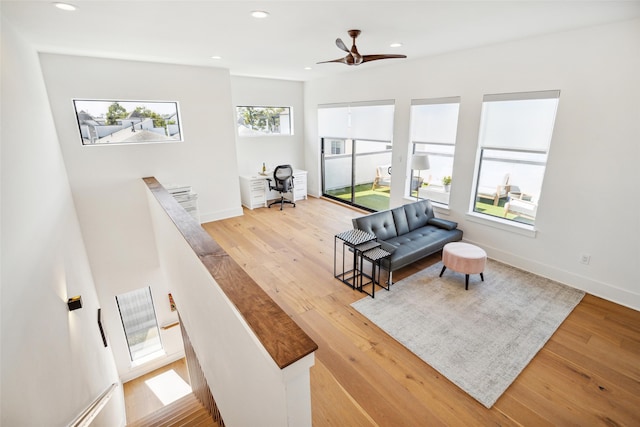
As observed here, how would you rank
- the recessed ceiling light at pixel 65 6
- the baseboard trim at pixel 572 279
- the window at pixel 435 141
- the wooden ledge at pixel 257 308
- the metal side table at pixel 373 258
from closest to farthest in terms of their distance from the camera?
the wooden ledge at pixel 257 308
the recessed ceiling light at pixel 65 6
the baseboard trim at pixel 572 279
the metal side table at pixel 373 258
the window at pixel 435 141

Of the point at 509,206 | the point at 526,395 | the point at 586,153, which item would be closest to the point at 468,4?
the point at 586,153

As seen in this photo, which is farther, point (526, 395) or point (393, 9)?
point (393, 9)

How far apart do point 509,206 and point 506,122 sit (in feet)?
3.84

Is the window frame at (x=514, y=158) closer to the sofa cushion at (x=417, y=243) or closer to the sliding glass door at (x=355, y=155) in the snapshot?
the sofa cushion at (x=417, y=243)

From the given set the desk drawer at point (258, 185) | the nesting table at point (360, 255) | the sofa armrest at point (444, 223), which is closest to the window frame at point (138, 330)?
the desk drawer at point (258, 185)

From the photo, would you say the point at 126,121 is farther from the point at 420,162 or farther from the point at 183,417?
the point at 420,162

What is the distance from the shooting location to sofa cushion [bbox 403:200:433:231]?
4.45 m

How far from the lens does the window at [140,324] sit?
5.69m

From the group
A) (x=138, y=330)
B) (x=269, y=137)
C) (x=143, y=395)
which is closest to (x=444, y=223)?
(x=269, y=137)

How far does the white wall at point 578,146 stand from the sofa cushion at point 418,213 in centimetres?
59

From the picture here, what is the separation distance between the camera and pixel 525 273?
391cm

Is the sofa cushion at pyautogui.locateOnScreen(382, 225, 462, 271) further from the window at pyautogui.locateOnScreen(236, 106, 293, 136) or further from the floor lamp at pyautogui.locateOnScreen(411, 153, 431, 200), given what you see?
the window at pyautogui.locateOnScreen(236, 106, 293, 136)

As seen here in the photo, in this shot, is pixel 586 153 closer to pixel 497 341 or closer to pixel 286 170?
pixel 497 341

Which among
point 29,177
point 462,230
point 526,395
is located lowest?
point 526,395
